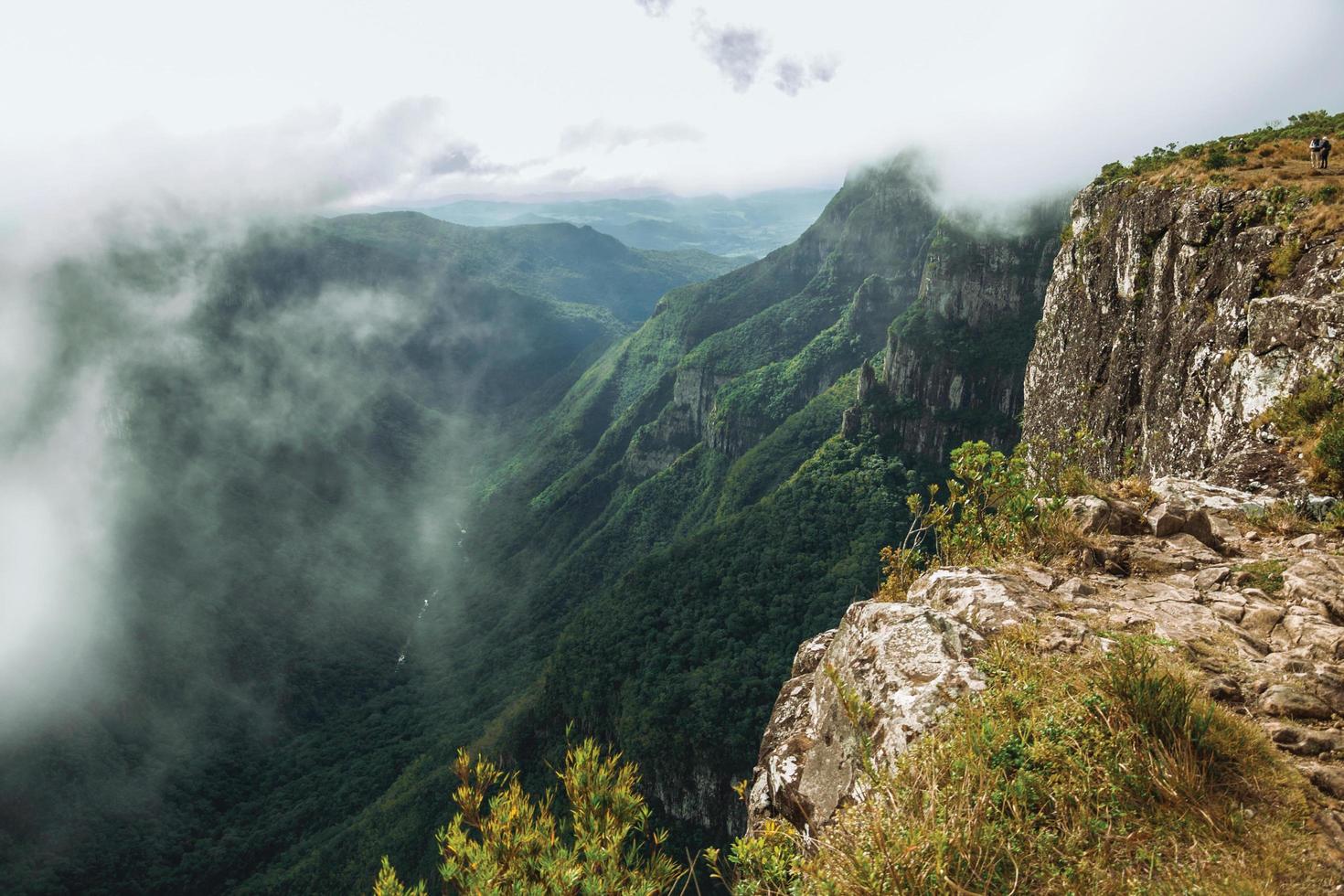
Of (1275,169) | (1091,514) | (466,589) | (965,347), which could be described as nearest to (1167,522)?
(1091,514)

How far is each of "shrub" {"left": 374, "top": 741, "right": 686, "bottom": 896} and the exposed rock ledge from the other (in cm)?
167

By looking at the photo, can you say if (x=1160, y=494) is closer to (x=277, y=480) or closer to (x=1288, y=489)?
(x=1288, y=489)

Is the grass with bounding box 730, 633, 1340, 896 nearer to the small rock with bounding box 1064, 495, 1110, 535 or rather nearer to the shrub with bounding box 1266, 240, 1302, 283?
the small rock with bounding box 1064, 495, 1110, 535

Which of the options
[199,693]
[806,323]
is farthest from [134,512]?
[806,323]

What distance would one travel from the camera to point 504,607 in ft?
412

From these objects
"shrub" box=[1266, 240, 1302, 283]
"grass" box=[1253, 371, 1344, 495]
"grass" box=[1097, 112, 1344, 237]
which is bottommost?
"grass" box=[1253, 371, 1344, 495]

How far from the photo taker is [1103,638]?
5.11 m

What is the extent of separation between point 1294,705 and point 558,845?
5402mm

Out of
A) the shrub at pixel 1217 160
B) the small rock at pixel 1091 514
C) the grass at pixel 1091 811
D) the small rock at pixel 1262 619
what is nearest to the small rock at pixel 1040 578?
the small rock at pixel 1091 514

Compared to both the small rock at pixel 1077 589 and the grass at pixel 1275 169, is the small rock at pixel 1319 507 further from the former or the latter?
the grass at pixel 1275 169

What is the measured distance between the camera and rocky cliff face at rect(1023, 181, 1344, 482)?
1058 centimetres

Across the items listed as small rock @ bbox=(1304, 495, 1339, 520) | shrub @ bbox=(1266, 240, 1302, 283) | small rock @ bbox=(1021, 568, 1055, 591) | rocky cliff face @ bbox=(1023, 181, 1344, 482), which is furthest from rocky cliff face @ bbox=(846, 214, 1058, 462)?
small rock @ bbox=(1021, 568, 1055, 591)

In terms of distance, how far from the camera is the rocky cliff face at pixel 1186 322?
10.6 m

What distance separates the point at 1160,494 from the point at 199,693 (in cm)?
13384
